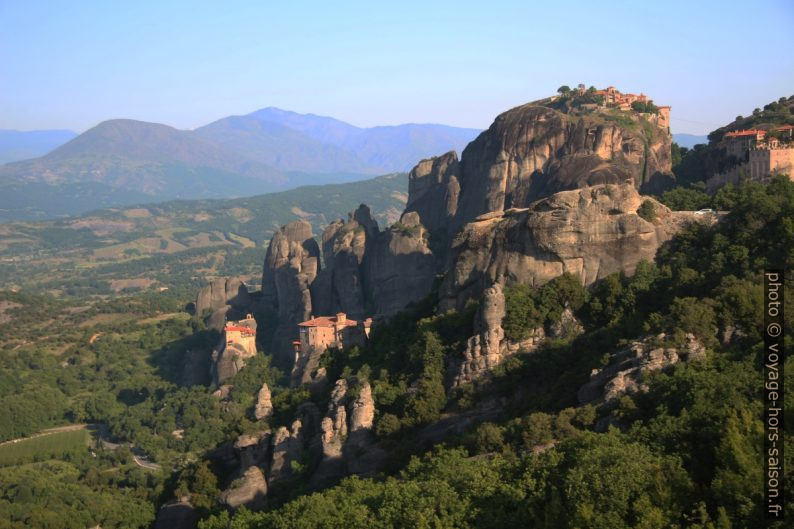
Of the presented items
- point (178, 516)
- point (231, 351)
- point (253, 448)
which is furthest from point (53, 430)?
point (253, 448)

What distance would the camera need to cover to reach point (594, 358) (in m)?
35.3

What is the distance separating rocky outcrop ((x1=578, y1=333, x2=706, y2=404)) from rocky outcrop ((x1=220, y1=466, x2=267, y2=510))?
11544mm

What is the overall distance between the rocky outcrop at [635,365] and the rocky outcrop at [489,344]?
490cm

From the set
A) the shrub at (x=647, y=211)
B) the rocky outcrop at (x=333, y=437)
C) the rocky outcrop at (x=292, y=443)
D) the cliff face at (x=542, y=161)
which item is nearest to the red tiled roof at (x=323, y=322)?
the cliff face at (x=542, y=161)

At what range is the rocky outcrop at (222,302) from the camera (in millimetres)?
84625

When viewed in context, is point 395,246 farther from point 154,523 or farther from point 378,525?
point 378,525

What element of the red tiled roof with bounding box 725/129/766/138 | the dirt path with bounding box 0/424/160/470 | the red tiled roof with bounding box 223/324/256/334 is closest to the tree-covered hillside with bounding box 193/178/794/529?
the red tiled roof with bounding box 725/129/766/138

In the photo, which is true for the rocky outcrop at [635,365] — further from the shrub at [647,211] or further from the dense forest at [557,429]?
the shrub at [647,211]

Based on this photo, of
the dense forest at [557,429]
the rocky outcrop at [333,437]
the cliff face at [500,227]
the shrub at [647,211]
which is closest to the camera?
the dense forest at [557,429]

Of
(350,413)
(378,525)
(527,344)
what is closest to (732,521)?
(378,525)

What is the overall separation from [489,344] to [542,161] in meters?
31.5

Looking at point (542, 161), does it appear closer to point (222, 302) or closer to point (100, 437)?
point (100, 437)

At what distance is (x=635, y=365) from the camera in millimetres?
32688

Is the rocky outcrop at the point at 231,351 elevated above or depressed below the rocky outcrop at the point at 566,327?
below
